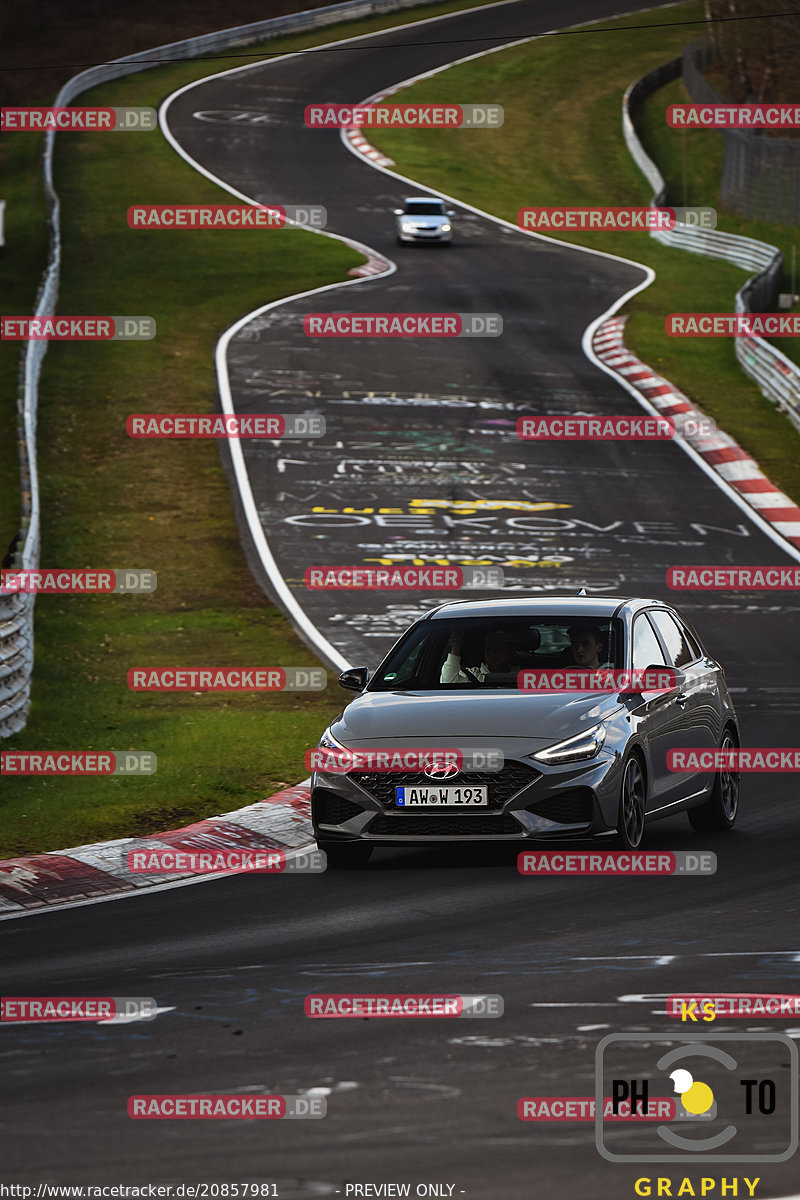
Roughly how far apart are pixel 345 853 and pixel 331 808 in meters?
0.34

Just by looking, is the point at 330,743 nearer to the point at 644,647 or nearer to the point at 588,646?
the point at 588,646

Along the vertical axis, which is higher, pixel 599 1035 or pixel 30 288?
pixel 599 1035

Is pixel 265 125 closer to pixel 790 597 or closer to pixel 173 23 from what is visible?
pixel 173 23

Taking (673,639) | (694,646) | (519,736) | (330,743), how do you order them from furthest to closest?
1. (694,646)
2. (673,639)
3. (330,743)
4. (519,736)

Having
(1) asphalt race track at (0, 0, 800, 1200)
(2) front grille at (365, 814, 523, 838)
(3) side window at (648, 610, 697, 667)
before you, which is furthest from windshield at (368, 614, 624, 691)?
(2) front grille at (365, 814, 523, 838)

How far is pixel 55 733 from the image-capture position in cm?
1645

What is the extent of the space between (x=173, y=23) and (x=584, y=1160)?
8279 centimetres

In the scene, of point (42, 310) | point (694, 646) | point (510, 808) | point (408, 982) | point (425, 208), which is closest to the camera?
point (408, 982)

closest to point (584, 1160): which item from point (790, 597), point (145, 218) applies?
point (790, 597)

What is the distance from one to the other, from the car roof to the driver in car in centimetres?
26

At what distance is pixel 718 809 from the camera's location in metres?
12.6

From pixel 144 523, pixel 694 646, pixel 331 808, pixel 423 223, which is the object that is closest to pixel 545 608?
pixel 694 646

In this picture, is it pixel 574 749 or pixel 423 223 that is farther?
pixel 423 223

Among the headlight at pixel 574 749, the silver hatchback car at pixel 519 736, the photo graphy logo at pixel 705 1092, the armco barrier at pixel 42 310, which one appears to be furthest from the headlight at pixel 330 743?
the armco barrier at pixel 42 310
